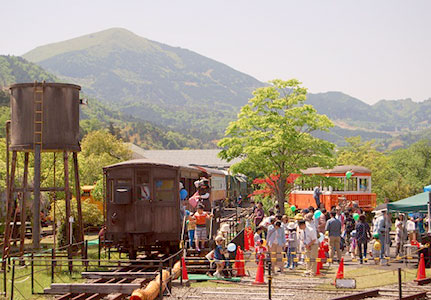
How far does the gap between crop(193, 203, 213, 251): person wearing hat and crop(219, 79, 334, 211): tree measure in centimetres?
1892

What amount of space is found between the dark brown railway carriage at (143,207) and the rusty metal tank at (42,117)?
242cm

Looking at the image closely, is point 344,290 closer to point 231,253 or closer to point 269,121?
point 231,253

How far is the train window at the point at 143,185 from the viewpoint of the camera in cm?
2033

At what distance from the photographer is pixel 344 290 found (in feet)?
51.6

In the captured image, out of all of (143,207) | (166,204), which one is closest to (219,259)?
(166,204)

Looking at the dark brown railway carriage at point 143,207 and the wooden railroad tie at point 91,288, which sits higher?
the dark brown railway carriage at point 143,207

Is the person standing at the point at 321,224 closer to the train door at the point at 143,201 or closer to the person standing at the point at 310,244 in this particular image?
the person standing at the point at 310,244

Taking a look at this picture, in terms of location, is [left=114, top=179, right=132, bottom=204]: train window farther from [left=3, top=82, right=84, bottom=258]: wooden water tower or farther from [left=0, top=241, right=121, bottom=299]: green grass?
[left=0, top=241, right=121, bottom=299]: green grass

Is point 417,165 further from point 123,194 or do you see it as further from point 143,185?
point 123,194

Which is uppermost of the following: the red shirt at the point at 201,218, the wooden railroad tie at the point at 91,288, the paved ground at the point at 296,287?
the red shirt at the point at 201,218

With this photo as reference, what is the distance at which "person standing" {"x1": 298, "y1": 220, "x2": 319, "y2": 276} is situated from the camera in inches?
702

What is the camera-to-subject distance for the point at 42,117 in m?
21.4

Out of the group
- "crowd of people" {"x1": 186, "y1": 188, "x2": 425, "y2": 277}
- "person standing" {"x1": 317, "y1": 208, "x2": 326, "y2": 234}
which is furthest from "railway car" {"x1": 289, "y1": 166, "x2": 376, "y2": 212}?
"person standing" {"x1": 317, "y1": 208, "x2": 326, "y2": 234}

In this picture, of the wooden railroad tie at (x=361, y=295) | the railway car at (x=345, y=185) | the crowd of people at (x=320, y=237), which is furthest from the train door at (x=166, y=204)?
the railway car at (x=345, y=185)
